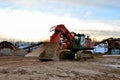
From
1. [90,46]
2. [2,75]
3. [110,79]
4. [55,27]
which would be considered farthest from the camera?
[90,46]

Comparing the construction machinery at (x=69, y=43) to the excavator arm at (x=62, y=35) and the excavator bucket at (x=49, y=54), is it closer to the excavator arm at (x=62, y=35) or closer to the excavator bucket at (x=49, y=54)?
the excavator arm at (x=62, y=35)

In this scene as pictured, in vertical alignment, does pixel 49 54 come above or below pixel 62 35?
below

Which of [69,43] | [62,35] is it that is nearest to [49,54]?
[62,35]

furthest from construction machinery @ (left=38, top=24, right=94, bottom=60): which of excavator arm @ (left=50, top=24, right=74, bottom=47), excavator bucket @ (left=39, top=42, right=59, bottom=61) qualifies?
excavator bucket @ (left=39, top=42, right=59, bottom=61)

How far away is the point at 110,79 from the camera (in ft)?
68.5

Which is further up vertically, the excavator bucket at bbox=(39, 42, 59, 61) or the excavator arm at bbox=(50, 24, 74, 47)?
the excavator arm at bbox=(50, 24, 74, 47)

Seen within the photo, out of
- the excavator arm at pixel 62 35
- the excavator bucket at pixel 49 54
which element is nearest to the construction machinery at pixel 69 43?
the excavator arm at pixel 62 35

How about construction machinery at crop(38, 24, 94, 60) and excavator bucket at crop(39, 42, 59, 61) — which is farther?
construction machinery at crop(38, 24, 94, 60)

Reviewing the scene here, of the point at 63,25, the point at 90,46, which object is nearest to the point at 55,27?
the point at 63,25

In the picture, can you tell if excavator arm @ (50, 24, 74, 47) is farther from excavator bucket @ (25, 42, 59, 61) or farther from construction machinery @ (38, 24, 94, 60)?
excavator bucket @ (25, 42, 59, 61)

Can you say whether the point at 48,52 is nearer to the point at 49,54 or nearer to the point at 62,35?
the point at 49,54

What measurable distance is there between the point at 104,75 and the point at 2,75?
662cm

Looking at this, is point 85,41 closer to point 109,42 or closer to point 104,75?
point 104,75

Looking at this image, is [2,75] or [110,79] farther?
[110,79]
